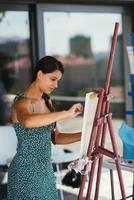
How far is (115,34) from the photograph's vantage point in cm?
195

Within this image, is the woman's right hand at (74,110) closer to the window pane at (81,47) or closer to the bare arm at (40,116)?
the bare arm at (40,116)

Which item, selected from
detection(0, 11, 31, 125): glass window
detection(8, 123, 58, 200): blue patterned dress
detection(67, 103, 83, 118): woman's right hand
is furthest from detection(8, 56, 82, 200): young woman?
detection(0, 11, 31, 125): glass window

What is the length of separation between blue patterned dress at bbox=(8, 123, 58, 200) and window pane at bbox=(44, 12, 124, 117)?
2.59 m

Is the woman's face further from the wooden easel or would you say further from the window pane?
the window pane

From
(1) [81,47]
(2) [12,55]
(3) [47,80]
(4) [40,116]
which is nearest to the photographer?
(4) [40,116]

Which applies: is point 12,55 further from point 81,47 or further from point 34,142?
point 34,142

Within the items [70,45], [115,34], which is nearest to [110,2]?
[70,45]

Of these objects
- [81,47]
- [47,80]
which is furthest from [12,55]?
[47,80]

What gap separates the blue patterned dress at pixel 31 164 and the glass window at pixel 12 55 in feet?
7.29

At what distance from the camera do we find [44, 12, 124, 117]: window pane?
4609mm

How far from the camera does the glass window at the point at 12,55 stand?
420 cm

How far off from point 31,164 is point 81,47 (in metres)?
3.06

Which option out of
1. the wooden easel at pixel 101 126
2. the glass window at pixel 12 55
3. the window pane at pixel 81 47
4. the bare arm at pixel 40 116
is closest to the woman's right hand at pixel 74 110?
the bare arm at pixel 40 116

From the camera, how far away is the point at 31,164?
201 centimetres
